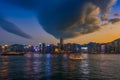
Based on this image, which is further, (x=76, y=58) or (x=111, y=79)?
(x=76, y=58)

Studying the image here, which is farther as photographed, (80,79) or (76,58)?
(76,58)

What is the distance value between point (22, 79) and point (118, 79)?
19718 mm

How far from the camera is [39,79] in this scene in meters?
49.7

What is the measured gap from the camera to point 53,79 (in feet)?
165

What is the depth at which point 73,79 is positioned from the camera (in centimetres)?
4988

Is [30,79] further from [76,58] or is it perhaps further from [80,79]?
[76,58]

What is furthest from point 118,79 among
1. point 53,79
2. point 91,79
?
point 53,79

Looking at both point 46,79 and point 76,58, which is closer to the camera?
point 46,79

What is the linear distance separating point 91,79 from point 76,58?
107718mm

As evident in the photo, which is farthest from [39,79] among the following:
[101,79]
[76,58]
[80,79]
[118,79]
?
[76,58]

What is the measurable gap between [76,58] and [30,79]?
109 m

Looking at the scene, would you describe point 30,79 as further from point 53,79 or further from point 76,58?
point 76,58

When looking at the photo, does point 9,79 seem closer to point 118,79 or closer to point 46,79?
point 46,79

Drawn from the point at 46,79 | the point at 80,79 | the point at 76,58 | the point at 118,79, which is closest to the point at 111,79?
the point at 118,79
